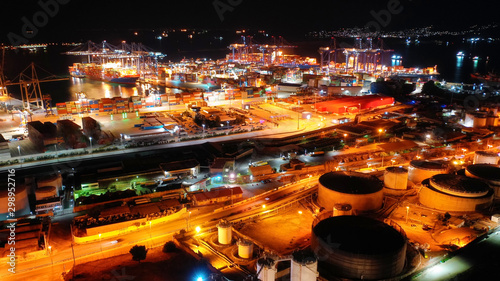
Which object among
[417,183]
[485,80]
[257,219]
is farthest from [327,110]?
[485,80]

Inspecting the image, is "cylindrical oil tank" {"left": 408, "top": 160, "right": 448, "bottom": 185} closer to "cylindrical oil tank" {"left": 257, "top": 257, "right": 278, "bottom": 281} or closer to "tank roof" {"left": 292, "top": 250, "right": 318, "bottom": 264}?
"tank roof" {"left": 292, "top": 250, "right": 318, "bottom": 264}

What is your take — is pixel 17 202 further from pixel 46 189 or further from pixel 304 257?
pixel 304 257

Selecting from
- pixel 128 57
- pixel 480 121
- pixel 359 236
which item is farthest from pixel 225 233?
pixel 128 57

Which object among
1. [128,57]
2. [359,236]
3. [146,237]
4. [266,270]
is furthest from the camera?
[128,57]

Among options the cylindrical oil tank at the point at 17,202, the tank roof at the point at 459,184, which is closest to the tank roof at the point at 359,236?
the tank roof at the point at 459,184

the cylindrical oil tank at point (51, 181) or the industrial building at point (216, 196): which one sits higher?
the cylindrical oil tank at point (51, 181)

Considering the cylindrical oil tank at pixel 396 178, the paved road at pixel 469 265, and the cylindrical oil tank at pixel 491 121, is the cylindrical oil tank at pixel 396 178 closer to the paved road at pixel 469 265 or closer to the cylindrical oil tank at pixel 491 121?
the paved road at pixel 469 265

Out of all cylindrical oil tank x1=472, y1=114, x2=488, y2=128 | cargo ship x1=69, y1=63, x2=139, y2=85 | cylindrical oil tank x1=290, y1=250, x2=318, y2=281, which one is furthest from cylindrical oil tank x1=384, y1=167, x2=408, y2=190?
cargo ship x1=69, y1=63, x2=139, y2=85
